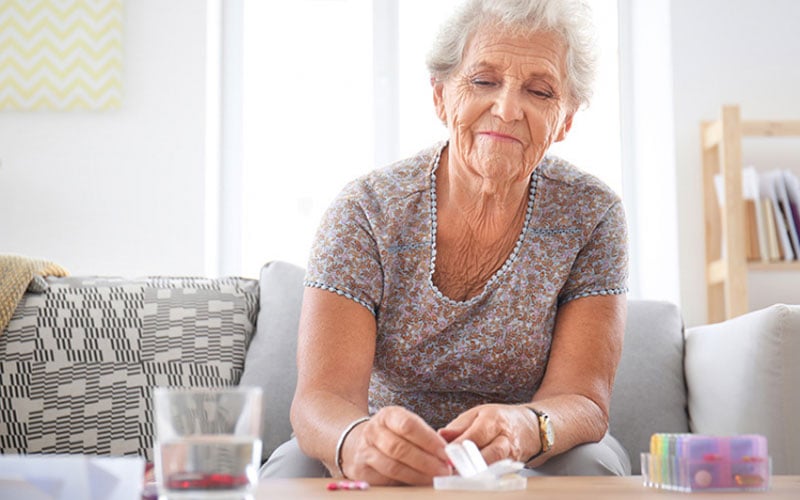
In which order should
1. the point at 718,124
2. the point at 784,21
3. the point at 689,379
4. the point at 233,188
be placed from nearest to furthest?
the point at 689,379, the point at 718,124, the point at 784,21, the point at 233,188

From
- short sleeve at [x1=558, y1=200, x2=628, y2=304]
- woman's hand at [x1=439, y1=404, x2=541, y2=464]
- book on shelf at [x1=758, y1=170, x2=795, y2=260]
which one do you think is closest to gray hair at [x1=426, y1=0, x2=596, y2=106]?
short sleeve at [x1=558, y1=200, x2=628, y2=304]

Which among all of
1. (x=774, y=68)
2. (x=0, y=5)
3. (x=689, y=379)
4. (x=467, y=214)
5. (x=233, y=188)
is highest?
(x=0, y=5)

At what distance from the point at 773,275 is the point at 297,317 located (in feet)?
6.67

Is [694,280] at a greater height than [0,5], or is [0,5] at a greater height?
[0,5]

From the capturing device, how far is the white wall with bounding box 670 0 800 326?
3340 millimetres

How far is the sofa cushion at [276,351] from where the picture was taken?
1899 millimetres

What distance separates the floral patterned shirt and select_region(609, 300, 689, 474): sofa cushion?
47cm

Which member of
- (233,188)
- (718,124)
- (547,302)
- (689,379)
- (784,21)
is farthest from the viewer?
(233,188)

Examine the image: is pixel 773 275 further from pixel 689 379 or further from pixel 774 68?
pixel 689 379

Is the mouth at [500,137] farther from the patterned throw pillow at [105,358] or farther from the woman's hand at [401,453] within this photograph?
the patterned throw pillow at [105,358]

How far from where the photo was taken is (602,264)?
4.97 feet

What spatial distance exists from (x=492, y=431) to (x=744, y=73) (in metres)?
2.63

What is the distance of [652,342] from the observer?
1987 mm

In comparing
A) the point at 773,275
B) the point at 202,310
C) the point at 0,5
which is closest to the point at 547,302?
the point at 202,310
